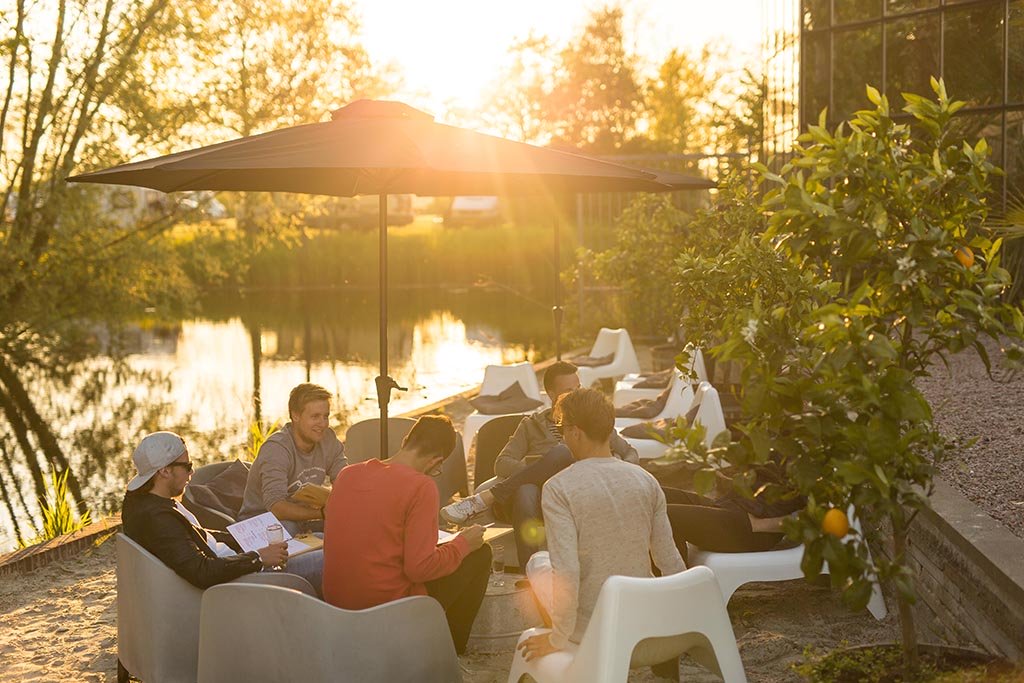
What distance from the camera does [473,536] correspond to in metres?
4.52

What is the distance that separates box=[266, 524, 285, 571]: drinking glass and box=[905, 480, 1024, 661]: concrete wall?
2.42 metres

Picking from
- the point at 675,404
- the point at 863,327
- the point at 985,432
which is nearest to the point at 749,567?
the point at 863,327

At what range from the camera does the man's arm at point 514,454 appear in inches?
226

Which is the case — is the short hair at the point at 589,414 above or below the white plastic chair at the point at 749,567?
above

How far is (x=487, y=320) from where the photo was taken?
2684 cm

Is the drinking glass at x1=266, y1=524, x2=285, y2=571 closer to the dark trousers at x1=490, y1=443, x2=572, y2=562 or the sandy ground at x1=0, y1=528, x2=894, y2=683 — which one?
the sandy ground at x1=0, y1=528, x2=894, y2=683

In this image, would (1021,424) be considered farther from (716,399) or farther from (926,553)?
(926,553)

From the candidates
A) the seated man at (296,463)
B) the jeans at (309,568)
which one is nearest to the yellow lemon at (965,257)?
the jeans at (309,568)

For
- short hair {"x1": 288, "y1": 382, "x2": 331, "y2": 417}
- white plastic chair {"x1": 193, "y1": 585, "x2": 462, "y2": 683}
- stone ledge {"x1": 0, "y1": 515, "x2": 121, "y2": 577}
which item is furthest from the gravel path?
stone ledge {"x1": 0, "y1": 515, "x2": 121, "y2": 577}

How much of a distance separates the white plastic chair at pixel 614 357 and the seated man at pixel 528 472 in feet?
18.7

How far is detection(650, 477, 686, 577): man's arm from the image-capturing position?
12.6 ft

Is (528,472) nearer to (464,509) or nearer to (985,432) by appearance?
(464,509)

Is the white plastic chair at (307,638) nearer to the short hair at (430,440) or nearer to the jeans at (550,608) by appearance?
the jeans at (550,608)

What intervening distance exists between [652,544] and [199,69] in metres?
19.4
